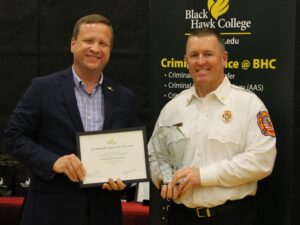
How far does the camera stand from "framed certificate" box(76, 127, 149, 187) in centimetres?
267

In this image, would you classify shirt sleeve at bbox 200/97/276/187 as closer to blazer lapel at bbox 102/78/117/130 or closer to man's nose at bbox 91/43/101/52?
blazer lapel at bbox 102/78/117/130

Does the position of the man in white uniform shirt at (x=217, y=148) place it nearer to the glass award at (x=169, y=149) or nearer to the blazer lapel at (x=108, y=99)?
the glass award at (x=169, y=149)

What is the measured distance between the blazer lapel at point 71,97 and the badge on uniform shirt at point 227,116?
0.81 m

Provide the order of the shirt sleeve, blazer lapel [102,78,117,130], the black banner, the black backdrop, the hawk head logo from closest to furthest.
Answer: the shirt sleeve
blazer lapel [102,78,117,130]
the black banner
the hawk head logo
the black backdrop

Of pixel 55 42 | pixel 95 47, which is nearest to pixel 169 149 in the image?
pixel 95 47

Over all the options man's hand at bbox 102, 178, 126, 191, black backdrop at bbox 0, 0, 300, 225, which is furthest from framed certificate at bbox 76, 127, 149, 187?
black backdrop at bbox 0, 0, 300, 225

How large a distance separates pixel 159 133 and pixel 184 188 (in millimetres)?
351

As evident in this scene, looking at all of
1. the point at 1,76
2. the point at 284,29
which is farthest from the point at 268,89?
the point at 1,76

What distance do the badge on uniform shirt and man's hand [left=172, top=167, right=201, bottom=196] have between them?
1.10 ft

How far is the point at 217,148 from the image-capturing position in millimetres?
2793

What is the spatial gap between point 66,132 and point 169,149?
0.58m

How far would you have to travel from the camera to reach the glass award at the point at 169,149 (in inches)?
110

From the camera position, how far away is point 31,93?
107 inches

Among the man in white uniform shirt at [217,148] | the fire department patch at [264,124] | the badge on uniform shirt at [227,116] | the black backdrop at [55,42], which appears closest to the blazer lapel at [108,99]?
the man in white uniform shirt at [217,148]
